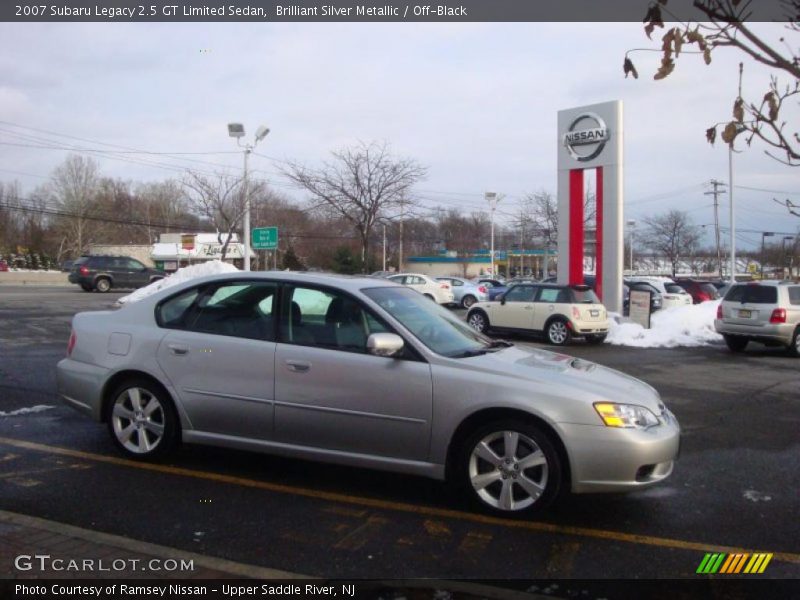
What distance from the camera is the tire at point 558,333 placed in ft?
51.7

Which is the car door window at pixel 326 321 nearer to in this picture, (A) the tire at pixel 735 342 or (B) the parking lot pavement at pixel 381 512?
(B) the parking lot pavement at pixel 381 512

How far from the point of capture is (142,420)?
210 inches

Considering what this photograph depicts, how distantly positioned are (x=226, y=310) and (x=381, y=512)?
1.99 meters

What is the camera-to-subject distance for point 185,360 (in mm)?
5191

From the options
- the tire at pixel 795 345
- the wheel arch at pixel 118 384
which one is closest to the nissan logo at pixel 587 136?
the tire at pixel 795 345

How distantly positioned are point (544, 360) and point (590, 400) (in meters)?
0.83

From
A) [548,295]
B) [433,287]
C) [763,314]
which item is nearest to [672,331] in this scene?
[763,314]

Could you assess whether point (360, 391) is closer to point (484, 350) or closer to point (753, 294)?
point (484, 350)

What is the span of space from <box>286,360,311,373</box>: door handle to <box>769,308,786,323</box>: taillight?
12.3m

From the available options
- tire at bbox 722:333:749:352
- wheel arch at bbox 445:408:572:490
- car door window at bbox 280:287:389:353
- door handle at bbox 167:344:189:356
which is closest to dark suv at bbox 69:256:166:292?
tire at bbox 722:333:749:352

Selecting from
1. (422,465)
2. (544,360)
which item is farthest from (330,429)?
(544,360)

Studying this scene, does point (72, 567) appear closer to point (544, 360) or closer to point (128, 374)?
point (128, 374)

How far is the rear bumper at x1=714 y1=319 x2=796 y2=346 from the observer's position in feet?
45.3

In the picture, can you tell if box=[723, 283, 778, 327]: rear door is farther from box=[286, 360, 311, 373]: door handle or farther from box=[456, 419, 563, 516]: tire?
box=[286, 360, 311, 373]: door handle
